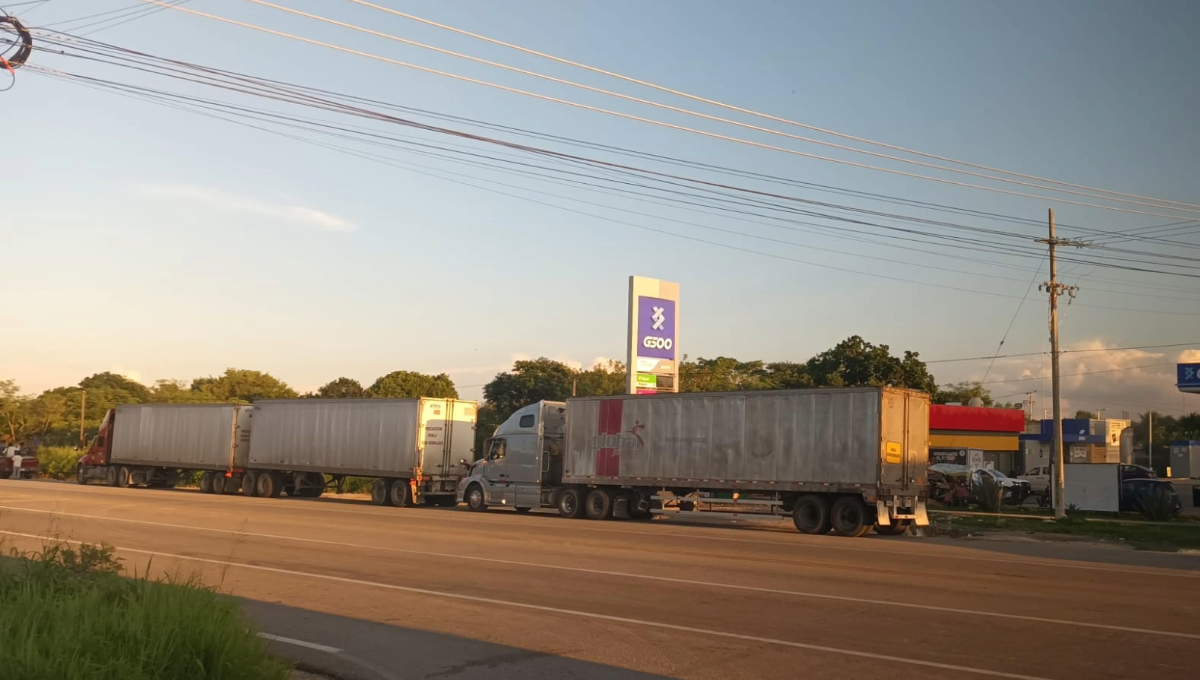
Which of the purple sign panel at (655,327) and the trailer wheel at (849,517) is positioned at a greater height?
the purple sign panel at (655,327)

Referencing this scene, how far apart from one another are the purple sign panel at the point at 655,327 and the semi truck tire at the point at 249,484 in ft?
54.5

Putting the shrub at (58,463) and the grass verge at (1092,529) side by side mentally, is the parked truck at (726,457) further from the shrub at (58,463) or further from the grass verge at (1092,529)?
the shrub at (58,463)

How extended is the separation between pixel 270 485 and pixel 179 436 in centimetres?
705

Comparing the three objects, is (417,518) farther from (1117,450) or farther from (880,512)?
(1117,450)

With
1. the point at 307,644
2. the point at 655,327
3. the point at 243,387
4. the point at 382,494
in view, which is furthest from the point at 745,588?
the point at 243,387

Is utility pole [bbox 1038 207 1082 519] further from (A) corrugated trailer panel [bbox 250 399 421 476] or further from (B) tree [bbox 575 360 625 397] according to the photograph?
(B) tree [bbox 575 360 625 397]

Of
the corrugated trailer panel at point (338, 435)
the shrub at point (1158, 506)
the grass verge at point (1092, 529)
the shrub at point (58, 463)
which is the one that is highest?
the corrugated trailer panel at point (338, 435)

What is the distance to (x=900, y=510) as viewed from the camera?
2472cm

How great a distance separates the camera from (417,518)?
2597cm

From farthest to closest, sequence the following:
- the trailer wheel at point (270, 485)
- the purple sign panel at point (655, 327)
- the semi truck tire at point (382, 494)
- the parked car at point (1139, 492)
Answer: the trailer wheel at point (270, 485), the purple sign panel at point (655, 327), the semi truck tire at point (382, 494), the parked car at point (1139, 492)

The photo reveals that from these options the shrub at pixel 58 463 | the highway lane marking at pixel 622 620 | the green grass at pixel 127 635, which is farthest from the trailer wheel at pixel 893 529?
the shrub at pixel 58 463

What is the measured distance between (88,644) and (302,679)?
229cm

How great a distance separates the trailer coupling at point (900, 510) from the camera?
2402 centimetres

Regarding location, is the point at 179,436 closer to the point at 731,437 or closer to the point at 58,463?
the point at 58,463
